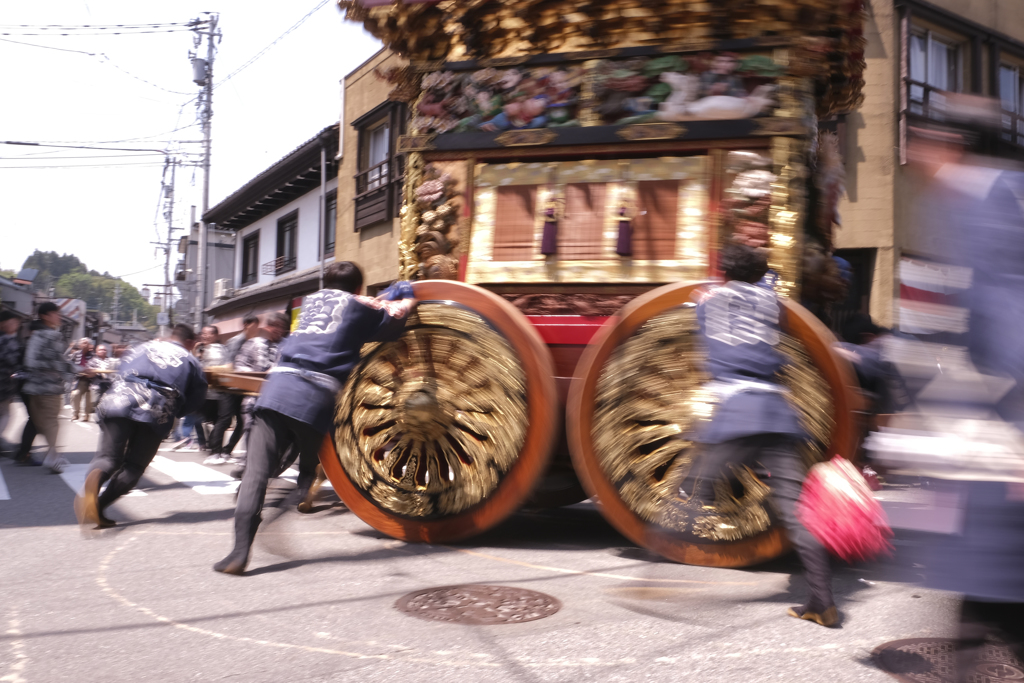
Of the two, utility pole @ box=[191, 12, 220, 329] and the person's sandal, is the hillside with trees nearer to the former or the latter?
utility pole @ box=[191, 12, 220, 329]

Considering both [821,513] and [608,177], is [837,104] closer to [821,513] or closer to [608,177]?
[608,177]

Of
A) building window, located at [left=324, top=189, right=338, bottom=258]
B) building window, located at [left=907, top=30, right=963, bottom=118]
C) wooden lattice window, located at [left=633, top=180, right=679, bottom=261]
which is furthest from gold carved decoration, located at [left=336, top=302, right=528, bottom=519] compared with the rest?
building window, located at [left=324, top=189, right=338, bottom=258]

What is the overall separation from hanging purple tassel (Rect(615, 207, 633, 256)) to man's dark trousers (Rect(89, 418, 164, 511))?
337 centimetres

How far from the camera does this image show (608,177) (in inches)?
207

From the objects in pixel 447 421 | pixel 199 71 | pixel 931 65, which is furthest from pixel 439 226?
pixel 199 71

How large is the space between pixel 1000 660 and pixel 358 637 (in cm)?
246

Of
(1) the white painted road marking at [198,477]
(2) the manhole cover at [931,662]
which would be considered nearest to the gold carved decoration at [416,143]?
(1) the white painted road marking at [198,477]

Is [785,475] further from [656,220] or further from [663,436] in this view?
[656,220]

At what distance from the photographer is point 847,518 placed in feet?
10.7

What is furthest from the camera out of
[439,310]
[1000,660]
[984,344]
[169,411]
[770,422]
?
[169,411]

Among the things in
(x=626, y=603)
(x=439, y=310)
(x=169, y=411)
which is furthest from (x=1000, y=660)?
(x=169, y=411)

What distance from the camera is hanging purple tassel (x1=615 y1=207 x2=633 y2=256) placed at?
5.14m

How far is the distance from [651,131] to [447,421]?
2.15 m

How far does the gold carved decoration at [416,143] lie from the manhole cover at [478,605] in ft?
9.55
